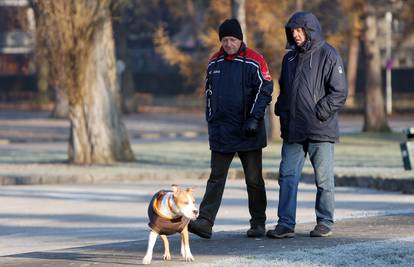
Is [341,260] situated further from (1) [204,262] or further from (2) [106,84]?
(2) [106,84]

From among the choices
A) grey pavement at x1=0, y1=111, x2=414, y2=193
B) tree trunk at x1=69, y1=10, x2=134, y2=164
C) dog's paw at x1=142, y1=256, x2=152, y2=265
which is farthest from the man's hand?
tree trunk at x1=69, y1=10, x2=134, y2=164

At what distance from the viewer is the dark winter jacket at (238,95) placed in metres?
11.4

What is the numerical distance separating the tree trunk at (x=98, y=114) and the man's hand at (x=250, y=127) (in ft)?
43.8

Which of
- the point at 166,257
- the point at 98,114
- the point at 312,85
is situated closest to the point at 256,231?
the point at 312,85

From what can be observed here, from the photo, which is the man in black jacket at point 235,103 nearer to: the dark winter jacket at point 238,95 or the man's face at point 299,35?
the dark winter jacket at point 238,95

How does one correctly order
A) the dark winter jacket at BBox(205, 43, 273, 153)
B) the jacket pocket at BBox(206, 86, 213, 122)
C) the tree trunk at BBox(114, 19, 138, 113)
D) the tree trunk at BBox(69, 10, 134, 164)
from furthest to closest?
the tree trunk at BBox(114, 19, 138, 113) → the tree trunk at BBox(69, 10, 134, 164) → the jacket pocket at BBox(206, 86, 213, 122) → the dark winter jacket at BBox(205, 43, 273, 153)

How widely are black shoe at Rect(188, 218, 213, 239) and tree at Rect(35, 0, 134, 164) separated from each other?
12776 millimetres

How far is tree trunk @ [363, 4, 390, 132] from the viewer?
3934cm

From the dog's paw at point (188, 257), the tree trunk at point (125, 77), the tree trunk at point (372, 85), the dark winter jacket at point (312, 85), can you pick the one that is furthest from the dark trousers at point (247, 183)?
the tree trunk at point (125, 77)

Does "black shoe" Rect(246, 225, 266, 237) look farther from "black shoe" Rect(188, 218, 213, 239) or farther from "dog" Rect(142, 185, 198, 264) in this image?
"dog" Rect(142, 185, 198, 264)

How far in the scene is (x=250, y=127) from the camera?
11.2 metres

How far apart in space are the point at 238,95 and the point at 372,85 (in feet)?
97.0

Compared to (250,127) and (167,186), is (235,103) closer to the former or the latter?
(250,127)

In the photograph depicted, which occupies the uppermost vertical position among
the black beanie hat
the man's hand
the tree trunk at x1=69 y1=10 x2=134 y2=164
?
the black beanie hat
